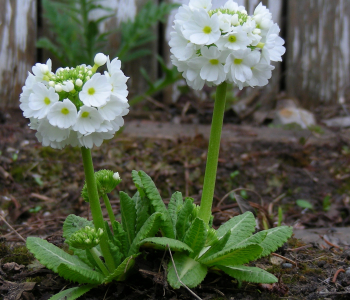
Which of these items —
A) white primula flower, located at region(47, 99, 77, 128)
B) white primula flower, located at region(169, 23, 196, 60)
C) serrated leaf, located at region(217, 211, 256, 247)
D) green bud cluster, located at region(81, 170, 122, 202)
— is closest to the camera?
white primula flower, located at region(47, 99, 77, 128)

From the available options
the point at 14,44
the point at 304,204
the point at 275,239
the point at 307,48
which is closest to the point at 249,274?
the point at 275,239

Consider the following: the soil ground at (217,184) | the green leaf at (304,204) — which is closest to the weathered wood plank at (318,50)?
the soil ground at (217,184)

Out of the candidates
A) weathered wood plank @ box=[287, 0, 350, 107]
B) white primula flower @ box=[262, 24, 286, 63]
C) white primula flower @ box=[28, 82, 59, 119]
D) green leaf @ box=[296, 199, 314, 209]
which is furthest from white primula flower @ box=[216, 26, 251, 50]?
weathered wood plank @ box=[287, 0, 350, 107]

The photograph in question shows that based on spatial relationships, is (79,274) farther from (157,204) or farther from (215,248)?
(215,248)

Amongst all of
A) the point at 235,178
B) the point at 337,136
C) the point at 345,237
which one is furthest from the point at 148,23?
the point at 345,237

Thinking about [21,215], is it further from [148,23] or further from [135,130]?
[148,23]

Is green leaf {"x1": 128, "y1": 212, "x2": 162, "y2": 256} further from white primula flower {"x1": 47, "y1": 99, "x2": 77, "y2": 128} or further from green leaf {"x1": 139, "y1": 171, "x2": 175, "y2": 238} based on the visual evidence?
white primula flower {"x1": 47, "y1": 99, "x2": 77, "y2": 128}
